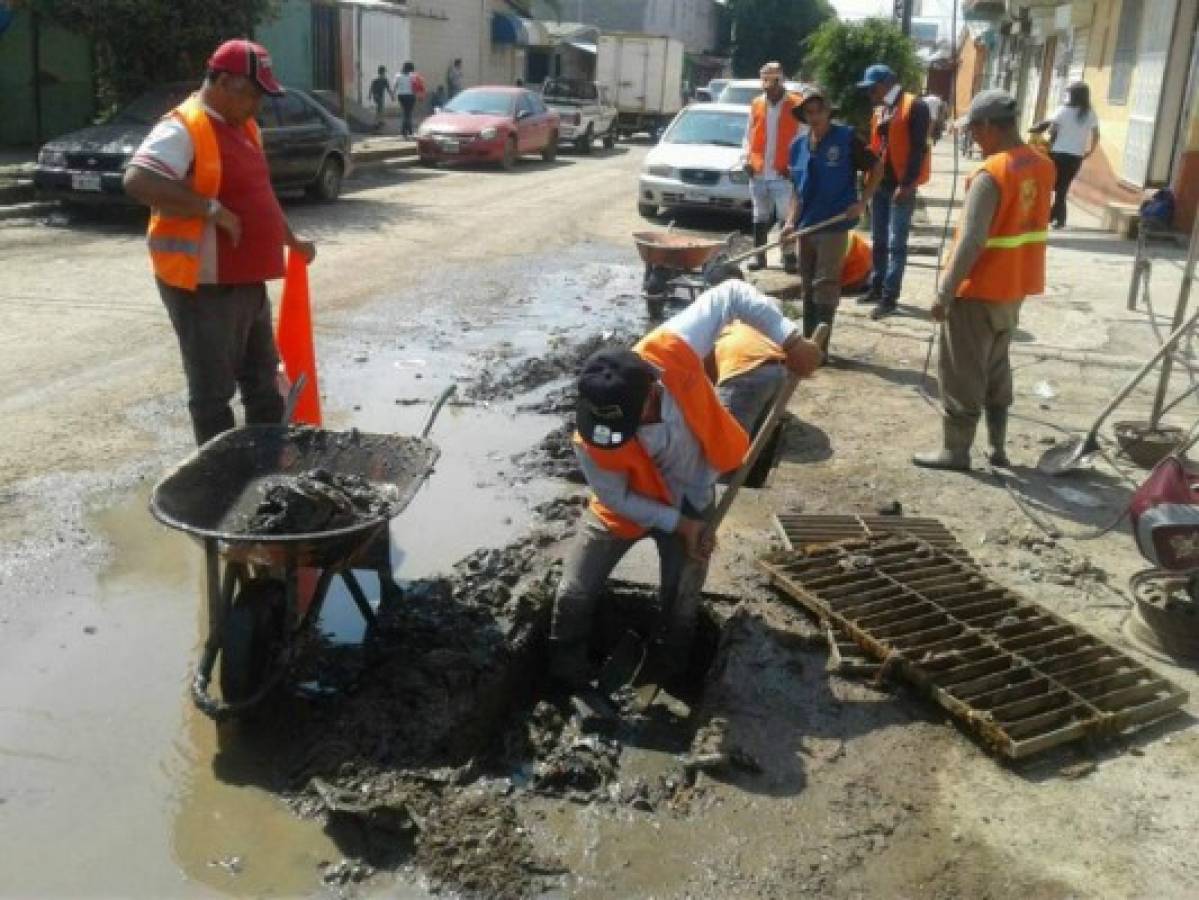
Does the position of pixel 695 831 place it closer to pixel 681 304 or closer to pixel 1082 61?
pixel 681 304

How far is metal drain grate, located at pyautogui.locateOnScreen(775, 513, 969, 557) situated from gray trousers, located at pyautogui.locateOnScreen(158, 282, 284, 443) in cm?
252

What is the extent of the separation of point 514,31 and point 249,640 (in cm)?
4049

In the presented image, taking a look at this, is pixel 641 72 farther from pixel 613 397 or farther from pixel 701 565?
pixel 613 397

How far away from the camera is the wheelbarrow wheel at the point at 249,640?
144 inches

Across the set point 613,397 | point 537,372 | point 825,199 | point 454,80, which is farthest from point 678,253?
point 454,80

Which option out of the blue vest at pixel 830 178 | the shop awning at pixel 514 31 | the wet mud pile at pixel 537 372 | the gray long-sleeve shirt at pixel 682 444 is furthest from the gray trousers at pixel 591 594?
the shop awning at pixel 514 31

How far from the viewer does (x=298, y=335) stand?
5215mm

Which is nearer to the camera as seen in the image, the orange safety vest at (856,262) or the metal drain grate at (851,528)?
the metal drain grate at (851,528)

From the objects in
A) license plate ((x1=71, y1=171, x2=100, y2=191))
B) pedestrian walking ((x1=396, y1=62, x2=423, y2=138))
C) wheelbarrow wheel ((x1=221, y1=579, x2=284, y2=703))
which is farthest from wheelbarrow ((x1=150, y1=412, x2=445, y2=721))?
pedestrian walking ((x1=396, y1=62, x2=423, y2=138))

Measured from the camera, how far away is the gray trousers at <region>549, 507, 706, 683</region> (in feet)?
13.6

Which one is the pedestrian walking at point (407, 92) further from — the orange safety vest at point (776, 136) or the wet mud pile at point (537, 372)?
the wet mud pile at point (537, 372)

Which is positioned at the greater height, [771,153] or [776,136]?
[776,136]

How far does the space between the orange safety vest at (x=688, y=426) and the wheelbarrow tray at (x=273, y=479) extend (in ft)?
2.30

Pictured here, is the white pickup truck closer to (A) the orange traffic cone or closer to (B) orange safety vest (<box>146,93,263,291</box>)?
(A) the orange traffic cone
